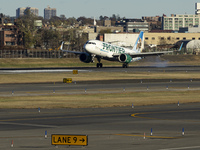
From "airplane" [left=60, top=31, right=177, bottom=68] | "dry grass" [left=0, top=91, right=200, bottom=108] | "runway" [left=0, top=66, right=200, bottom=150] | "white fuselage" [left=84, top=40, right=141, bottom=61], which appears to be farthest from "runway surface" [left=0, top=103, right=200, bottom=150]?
"airplane" [left=60, top=31, right=177, bottom=68]

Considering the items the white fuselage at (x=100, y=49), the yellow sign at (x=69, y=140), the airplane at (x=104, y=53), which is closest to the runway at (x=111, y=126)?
the yellow sign at (x=69, y=140)

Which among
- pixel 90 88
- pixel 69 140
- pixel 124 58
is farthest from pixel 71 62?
pixel 69 140

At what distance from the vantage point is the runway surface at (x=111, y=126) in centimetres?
2602

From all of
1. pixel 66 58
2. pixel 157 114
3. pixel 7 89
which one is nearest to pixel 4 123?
pixel 157 114

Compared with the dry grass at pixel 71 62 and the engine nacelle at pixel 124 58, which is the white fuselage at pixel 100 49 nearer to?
the engine nacelle at pixel 124 58

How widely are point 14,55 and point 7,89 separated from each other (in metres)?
97.7

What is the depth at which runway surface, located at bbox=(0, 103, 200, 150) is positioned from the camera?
26.0m

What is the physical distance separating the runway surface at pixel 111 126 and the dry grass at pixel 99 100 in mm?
3517

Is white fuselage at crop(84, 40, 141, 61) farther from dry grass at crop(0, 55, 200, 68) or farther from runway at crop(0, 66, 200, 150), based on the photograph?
runway at crop(0, 66, 200, 150)

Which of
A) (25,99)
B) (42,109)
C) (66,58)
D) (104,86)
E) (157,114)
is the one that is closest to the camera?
(157,114)

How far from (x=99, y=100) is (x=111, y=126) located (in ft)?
63.2

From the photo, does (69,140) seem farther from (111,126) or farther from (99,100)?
(99,100)

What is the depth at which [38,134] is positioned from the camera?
97.2 feet

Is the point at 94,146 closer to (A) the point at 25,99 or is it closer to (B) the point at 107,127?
(B) the point at 107,127
